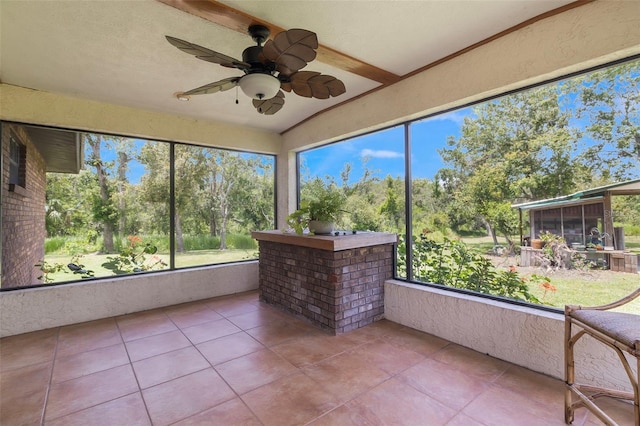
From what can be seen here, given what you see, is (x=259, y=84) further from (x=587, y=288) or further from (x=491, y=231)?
(x=587, y=288)

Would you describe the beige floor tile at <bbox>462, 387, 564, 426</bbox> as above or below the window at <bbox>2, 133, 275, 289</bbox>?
below

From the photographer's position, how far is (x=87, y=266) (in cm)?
366

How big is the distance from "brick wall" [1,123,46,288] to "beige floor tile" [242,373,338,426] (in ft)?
10.6

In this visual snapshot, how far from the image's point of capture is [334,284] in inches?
118

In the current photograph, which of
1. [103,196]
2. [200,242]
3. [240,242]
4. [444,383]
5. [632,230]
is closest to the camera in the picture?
[632,230]

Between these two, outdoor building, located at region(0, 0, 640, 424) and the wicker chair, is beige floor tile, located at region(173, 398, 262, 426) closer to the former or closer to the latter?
outdoor building, located at region(0, 0, 640, 424)

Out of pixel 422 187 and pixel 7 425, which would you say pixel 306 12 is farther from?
pixel 7 425

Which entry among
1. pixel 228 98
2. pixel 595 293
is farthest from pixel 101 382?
pixel 595 293

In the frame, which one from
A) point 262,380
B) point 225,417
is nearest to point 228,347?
point 262,380

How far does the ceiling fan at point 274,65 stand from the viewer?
1654 millimetres

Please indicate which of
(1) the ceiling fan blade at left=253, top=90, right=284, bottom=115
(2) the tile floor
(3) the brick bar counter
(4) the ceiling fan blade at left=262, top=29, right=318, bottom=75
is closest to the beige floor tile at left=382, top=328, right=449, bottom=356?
(2) the tile floor

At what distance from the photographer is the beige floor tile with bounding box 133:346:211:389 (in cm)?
224

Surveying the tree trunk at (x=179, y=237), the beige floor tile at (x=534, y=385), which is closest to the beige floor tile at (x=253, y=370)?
the beige floor tile at (x=534, y=385)

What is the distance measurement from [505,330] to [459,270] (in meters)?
0.68
